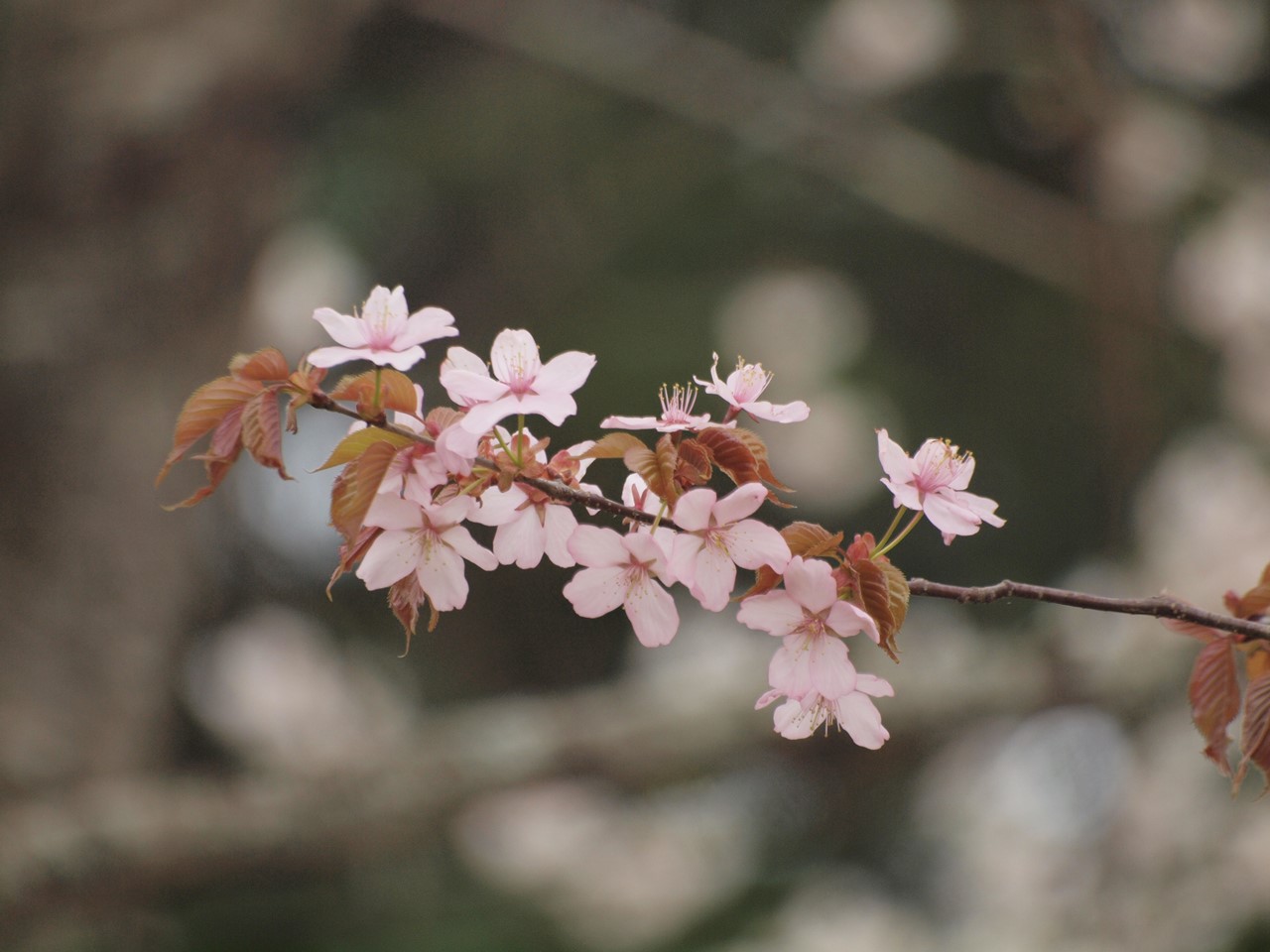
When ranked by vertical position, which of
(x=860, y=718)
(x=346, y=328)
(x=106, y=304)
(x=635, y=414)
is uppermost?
(x=635, y=414)

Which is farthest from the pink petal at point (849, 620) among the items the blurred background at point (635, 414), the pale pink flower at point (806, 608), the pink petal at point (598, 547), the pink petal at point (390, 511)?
the blurred background at point (635, 414)

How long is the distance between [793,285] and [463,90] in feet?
4.49

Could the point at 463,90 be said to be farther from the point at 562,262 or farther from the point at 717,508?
the point at 717,508

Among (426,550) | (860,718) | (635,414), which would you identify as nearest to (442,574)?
(426,550)

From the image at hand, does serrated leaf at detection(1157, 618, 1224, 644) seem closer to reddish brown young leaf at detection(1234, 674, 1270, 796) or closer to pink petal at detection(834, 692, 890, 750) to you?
reddish brown young leaf at detection(1234, 674, 1270, 796)

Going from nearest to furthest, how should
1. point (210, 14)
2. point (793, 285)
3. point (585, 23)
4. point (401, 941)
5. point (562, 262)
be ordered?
point (210, 14) < point (401, 941) < point (585, 23) < point (793, 285) < point (562, 262)

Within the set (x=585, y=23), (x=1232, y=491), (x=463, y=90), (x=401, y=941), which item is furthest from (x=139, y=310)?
(x=1232, y=491)

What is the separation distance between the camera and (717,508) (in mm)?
528

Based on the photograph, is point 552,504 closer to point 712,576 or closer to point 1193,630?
point 712,576

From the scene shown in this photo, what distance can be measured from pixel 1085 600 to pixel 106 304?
196 centimetres

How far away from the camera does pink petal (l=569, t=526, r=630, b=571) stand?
1.79 feet

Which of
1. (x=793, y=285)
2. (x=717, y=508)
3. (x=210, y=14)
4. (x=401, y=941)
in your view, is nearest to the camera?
(x=717, y=508)

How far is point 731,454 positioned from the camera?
22.9 inches

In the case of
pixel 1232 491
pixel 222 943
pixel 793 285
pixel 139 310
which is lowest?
pixel 222 943
